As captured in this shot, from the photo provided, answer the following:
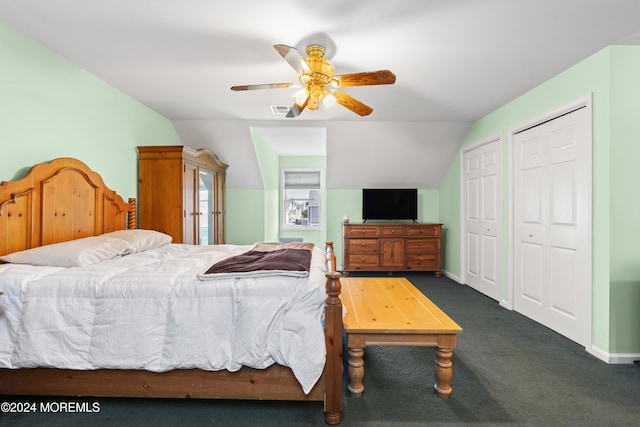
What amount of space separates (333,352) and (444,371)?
0.70 meters

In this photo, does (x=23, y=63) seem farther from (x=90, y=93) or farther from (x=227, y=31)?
(x=227, y=31)

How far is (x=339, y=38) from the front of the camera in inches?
86.3

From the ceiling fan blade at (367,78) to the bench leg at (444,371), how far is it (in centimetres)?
177

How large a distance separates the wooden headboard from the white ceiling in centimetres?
99

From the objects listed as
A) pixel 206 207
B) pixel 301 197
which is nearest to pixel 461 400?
pixel 206 207

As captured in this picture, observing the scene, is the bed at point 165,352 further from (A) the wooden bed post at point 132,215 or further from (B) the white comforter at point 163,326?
(A) the wooden bed post at point 132,215

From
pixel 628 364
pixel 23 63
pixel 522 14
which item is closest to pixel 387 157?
pixel 522 14

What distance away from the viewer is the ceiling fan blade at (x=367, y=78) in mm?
2113

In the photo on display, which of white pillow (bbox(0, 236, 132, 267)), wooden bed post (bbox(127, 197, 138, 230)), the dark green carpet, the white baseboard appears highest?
wooden bed post (bbox(127, 197, 138, 230))

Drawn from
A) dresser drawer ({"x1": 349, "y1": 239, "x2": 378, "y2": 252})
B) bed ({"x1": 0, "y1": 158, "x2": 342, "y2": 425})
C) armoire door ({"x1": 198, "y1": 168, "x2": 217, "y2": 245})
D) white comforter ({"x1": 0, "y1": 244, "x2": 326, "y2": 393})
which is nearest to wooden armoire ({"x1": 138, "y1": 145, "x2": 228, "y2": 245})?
armoire door ({"x1": 198, "y1": 168, "x2": 217, "y2": 245})

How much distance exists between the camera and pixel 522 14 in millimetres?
1914

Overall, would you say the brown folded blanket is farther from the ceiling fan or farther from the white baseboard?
the white baseboard

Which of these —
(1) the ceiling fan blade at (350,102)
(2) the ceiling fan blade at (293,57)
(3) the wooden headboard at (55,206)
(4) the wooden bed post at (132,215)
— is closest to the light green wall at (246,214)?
(4) the wooden bed post at (132,215)

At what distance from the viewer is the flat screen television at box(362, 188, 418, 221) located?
5297 mm
